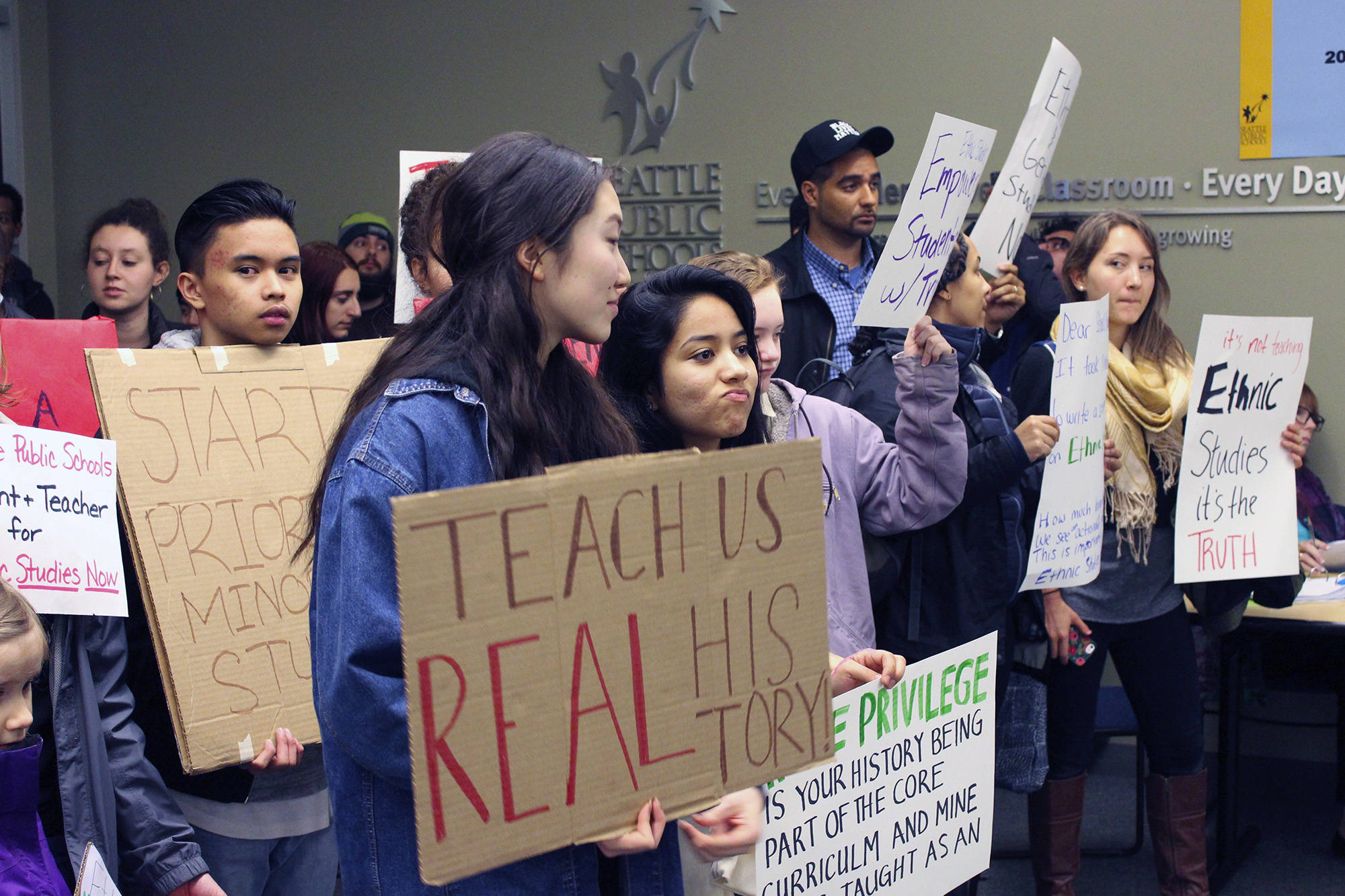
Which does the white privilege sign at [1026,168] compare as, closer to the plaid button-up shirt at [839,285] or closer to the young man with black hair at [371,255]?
the plaid button-up shirt at [839,285]

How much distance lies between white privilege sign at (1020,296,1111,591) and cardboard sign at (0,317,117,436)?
2246 mm

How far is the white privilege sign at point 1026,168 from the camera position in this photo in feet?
10.3

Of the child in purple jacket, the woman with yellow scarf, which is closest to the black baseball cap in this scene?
the woman with yellow scarf

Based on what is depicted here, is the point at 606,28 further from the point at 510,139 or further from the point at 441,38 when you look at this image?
the point at 510,139

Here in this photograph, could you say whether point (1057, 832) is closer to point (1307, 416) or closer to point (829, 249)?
point (829, 249)

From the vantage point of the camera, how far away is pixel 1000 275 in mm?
3488

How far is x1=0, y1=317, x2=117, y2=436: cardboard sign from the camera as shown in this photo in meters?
2.38

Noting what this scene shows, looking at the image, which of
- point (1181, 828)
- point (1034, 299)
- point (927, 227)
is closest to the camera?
point (927, 227)

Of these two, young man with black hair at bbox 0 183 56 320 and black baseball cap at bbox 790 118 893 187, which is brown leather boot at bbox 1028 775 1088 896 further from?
young man with black hair at bbox 0 183 56 320

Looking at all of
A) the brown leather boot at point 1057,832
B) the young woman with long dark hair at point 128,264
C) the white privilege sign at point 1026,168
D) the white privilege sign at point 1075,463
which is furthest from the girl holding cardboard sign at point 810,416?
the young woman with long dark hair at point 128,264

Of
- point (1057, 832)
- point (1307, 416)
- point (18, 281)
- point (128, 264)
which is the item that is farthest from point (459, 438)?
point (18, 281)

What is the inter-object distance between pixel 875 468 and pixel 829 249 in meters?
1.49

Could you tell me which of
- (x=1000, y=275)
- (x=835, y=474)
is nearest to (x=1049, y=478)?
(x=1000, y=275)

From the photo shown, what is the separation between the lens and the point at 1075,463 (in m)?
3.35
